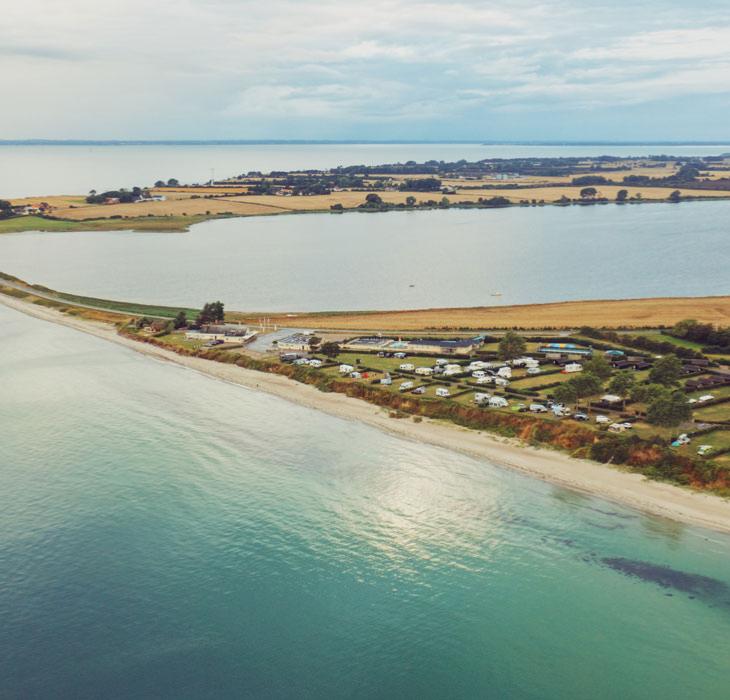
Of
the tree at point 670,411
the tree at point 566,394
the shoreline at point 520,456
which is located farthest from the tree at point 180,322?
the tree at point 670,411

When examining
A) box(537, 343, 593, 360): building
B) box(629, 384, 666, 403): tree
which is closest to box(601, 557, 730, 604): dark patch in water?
box(629, 384, 666, 403): tree

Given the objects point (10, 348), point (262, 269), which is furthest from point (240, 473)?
point (262, 269)

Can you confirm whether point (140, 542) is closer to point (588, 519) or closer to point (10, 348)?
point (588, 519)

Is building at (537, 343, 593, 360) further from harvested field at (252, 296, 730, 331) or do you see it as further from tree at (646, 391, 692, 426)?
tree at (646, 391, 692, 426)

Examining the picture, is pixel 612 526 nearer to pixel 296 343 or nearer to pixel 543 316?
pixel 296 343

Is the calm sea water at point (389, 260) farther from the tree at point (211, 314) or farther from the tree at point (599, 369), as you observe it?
the tree at point (599, 369)

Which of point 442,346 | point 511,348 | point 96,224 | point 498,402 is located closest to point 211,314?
point 442,346
